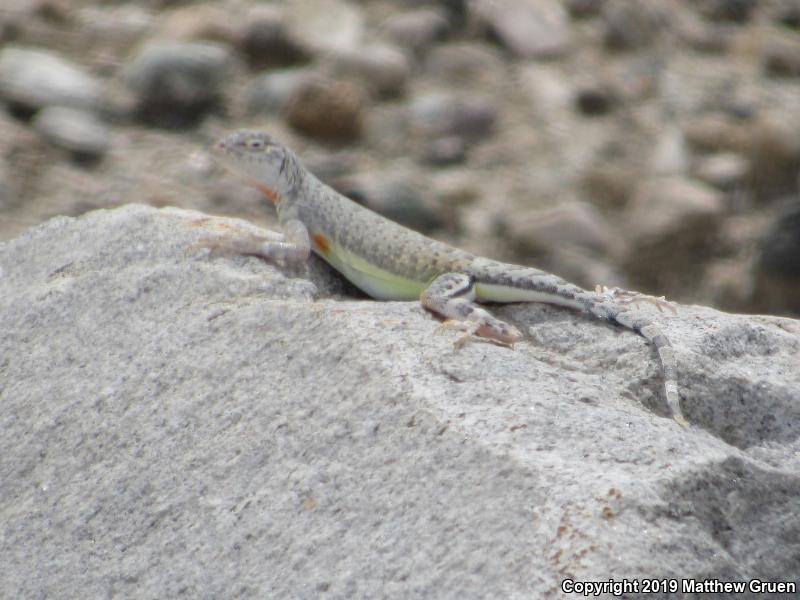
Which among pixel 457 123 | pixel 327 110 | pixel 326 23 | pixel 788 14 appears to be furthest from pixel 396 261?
pixel 788 14

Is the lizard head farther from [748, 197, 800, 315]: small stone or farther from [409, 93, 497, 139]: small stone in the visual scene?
[748, 197, 800, 315]: small stone

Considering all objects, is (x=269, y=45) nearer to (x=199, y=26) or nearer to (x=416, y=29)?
(x=199, y=26)

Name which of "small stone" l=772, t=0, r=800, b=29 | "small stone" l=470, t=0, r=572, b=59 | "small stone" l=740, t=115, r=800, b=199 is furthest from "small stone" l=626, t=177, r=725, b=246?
"small stone" l=772, t=0, r=800, b=29

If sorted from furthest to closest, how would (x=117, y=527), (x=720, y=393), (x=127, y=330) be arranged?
(x=127, y=330), (x=720, y=393), (x=117, y=527)

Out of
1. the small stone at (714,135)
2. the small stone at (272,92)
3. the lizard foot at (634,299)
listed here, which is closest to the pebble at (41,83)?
the small stone at (272,92)

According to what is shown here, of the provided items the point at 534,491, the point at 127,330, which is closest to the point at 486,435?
the point at 534,491

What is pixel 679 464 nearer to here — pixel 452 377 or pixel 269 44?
pixel 452 377
